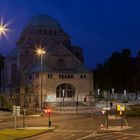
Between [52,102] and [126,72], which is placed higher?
[126,72]

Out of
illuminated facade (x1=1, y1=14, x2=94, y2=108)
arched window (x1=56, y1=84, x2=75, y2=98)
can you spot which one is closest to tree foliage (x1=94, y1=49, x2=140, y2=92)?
illuminated facade (x1=1, y1=14, x2=94, y2=108)

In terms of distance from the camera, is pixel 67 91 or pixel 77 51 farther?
pixel 77 51

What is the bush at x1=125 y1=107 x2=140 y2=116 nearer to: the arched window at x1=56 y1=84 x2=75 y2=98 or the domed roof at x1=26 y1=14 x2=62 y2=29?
the arched window at x1=56 y1=84 x2=75 y2=98

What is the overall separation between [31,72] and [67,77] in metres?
9.96

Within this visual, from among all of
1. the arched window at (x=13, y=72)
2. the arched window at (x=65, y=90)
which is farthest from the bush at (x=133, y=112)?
the arched window at (x=13, y=72)

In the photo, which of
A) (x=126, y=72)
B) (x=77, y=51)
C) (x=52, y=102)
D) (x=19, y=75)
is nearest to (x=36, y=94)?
(x=52, y=102)

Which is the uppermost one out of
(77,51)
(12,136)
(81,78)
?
(77,51)

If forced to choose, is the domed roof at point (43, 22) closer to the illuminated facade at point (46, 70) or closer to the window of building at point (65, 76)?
the illuminated facade at point (46, 70)

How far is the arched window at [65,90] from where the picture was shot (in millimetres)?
132125

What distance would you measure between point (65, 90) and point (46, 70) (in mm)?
8099

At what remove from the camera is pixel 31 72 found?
13338 cm

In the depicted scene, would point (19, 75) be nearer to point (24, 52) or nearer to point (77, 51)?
point (24, 52)

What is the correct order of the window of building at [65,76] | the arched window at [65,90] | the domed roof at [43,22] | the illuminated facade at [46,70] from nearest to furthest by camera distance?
the illuminated facade at [46,70], the window of building at [65,76], the arched window at [65,90], the domed roof at [43,22]

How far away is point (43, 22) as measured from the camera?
483ft
